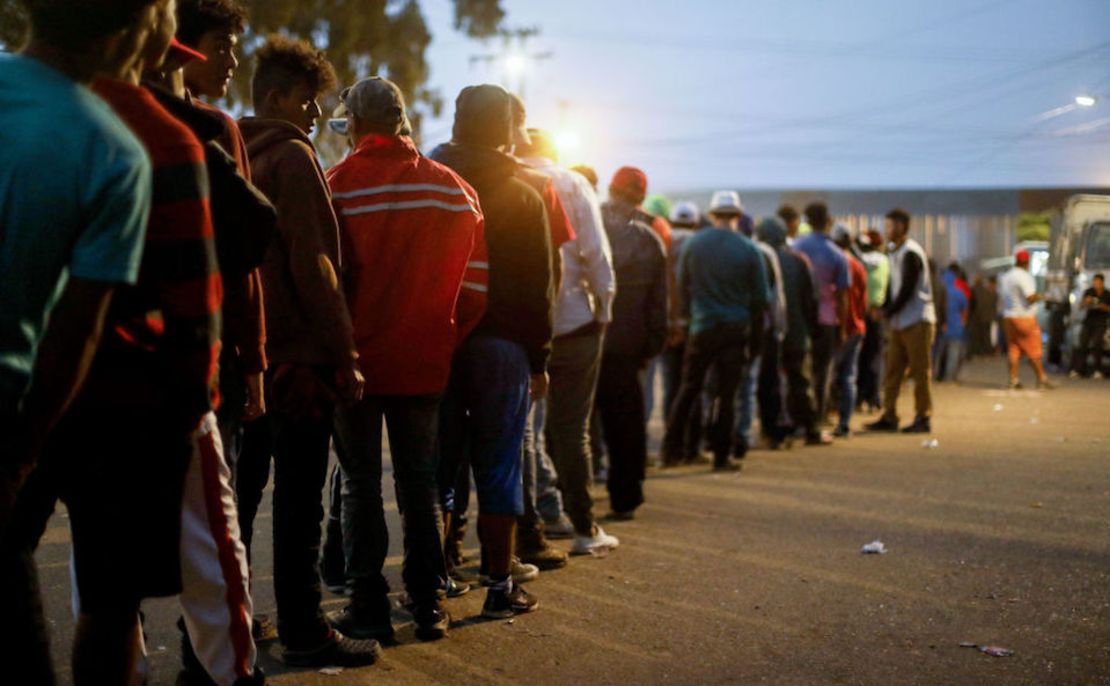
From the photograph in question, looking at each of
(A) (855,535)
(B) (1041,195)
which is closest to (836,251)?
(A) (855,535)

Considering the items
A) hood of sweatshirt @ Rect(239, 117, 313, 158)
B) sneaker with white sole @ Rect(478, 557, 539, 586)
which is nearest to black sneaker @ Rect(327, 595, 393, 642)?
sneaker with white sole @ Rect(478, 557, 539, 586)

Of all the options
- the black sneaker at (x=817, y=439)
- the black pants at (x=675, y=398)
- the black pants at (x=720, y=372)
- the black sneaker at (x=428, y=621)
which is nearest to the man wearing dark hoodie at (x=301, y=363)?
the black sneaker at (x=428, y=621)

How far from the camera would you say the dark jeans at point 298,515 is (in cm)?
483

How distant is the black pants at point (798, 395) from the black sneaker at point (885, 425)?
141 centimetres

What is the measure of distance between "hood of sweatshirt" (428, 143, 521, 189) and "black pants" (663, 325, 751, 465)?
16.5 feet

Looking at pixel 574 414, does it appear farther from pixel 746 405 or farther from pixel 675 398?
pixel 746 405

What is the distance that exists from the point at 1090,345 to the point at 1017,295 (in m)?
3.71

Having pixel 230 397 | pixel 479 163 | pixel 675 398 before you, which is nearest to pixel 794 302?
pixel 675 398

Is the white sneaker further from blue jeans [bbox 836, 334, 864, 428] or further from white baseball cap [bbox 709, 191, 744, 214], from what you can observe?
blue jeans [bbox 836, 334, 864, 428]

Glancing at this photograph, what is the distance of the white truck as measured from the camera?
2522cm

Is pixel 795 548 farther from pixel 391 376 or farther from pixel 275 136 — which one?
pixel 275 136

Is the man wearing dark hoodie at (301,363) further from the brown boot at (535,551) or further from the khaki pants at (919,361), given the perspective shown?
the khaki pants at (919,361)

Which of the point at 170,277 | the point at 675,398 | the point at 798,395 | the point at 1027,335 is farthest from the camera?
the point at 1027,335

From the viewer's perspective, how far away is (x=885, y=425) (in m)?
14.5
